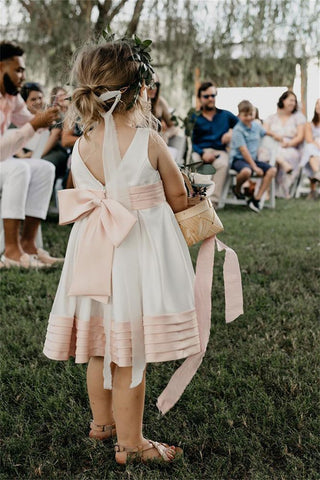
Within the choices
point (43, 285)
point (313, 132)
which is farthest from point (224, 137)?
point (43, 285)

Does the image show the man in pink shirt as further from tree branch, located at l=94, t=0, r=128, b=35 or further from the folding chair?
tree branch, located at l=94, t=0, r=128, b=35

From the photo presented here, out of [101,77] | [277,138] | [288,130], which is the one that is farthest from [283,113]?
[101,77]

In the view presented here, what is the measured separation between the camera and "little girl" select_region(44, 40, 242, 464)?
186cm

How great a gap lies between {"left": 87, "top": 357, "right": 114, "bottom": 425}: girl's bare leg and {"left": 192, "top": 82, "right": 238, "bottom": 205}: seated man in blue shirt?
6534 mm

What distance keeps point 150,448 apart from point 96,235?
2.34ft

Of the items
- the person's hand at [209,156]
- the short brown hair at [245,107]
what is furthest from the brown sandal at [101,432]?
the short brown hair at [245,107]

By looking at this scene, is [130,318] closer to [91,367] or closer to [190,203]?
[91,367]

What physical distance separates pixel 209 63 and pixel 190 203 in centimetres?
900

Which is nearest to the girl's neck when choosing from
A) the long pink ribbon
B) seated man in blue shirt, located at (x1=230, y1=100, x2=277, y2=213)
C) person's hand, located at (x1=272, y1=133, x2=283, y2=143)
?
person's hand, located at (x1=272, y1=133, x2=283, y2=143)

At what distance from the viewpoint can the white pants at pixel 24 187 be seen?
4641 millimetres

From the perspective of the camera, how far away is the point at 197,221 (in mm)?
1997

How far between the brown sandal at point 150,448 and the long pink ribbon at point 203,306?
0.37 feet

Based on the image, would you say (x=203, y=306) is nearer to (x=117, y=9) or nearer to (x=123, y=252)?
(x=123, y=252)

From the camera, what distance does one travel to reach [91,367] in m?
2.01
